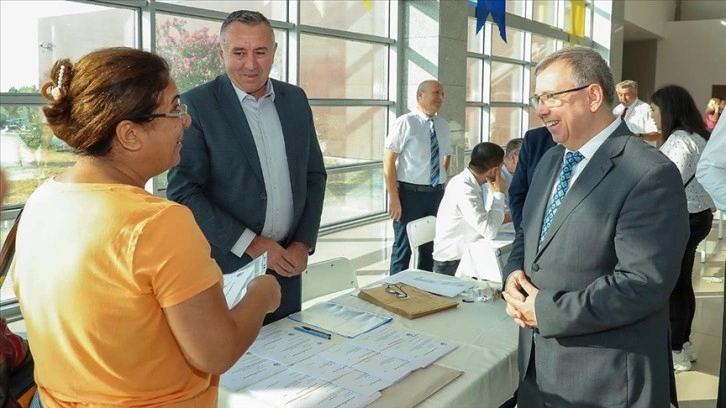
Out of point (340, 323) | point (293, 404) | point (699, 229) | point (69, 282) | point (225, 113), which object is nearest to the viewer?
point (69, 282)

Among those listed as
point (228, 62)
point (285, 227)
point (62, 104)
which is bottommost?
point (285, 227)

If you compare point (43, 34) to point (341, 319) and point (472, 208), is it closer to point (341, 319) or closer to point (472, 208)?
point (472, 208)

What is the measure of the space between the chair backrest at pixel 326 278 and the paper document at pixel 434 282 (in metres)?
0.25

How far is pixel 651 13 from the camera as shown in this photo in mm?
14094

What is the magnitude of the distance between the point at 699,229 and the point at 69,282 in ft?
12.3

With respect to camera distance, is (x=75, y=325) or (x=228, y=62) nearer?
(x=75, y=325)

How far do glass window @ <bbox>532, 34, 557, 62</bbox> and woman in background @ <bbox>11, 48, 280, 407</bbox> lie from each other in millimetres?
10772

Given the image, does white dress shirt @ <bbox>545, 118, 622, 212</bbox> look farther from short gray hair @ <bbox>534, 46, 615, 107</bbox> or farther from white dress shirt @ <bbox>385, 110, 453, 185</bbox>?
white dress shirt @ <bbox>385, 110, 453, 185</bbox>

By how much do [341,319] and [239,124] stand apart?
2.60ft

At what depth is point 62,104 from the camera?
991 millimetres

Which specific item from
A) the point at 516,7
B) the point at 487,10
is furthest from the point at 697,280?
the point at 516,7

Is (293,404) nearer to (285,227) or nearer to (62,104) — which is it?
(62,104)

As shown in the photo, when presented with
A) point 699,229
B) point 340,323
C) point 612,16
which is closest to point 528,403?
point 340,323

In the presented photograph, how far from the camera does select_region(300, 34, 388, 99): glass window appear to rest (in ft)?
21.1
